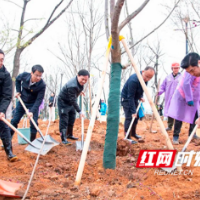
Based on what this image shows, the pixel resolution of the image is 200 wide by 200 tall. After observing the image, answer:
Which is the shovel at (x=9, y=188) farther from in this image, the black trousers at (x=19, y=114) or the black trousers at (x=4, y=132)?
the black trousers at (x=19, y=114)

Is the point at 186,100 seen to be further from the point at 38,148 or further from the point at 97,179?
the point at 38,148

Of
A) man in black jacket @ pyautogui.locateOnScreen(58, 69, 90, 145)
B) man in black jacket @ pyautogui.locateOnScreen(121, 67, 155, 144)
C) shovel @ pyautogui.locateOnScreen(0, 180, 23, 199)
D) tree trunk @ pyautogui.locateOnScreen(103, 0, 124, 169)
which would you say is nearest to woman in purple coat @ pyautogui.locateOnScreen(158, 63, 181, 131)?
man in black jacket @ pyautogui.locateOnScreen(121, 67, 155, 144)

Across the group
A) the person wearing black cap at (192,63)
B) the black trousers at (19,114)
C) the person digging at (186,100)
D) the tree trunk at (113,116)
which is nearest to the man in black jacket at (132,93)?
the person digging at (186,100)

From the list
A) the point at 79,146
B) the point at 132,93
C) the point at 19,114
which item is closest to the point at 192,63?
the point at 132,93

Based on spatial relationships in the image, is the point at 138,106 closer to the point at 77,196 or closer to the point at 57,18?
the point at 77,196

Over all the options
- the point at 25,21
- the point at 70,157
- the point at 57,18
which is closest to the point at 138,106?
the point at 70,157

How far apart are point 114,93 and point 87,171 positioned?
38.9 inches

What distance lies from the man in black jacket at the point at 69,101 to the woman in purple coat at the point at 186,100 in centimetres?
163

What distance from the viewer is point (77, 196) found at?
→ 187 centimetres

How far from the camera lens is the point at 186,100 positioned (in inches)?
144

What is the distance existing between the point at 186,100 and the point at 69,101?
7.00 ft

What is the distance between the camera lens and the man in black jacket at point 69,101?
3.80 meters

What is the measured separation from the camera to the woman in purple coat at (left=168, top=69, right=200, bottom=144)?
3602mm

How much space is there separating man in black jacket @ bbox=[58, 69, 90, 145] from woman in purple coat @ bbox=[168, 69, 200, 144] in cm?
163
